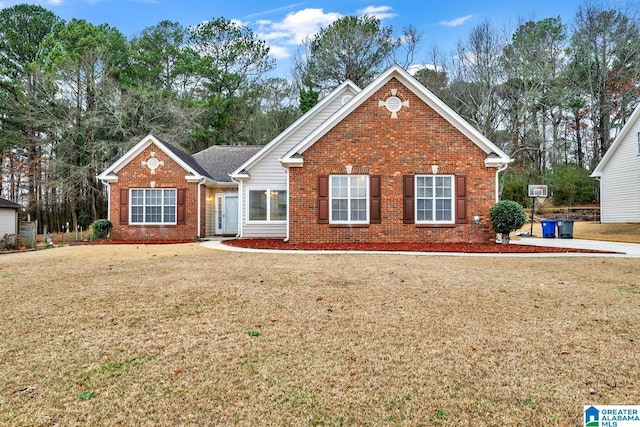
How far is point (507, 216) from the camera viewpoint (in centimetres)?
1247

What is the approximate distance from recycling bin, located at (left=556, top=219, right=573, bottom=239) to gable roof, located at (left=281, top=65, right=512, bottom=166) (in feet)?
21.2

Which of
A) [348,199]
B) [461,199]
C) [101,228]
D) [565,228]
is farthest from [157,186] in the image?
[565,228]

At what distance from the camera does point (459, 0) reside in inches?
886

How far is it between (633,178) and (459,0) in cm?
1407

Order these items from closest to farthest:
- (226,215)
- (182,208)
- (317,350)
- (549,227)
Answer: (317,350) < (182,208) < (549,227) < (226,215)

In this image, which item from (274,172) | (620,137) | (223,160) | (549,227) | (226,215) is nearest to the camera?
(274,172)

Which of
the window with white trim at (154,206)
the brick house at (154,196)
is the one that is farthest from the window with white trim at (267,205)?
the window with white trim at (154,206)

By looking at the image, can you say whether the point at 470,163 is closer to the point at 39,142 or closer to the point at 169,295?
the point at 169,295

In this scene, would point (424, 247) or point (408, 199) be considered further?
point (408, 199)

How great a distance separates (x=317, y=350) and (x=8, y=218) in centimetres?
2299

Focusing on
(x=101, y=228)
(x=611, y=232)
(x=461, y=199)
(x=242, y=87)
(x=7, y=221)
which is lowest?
(x=611, y=232)

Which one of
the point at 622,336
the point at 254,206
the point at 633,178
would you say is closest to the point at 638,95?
the point at 633,178

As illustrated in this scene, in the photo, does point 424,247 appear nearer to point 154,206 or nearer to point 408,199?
point 408,199

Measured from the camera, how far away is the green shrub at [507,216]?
12398mm
